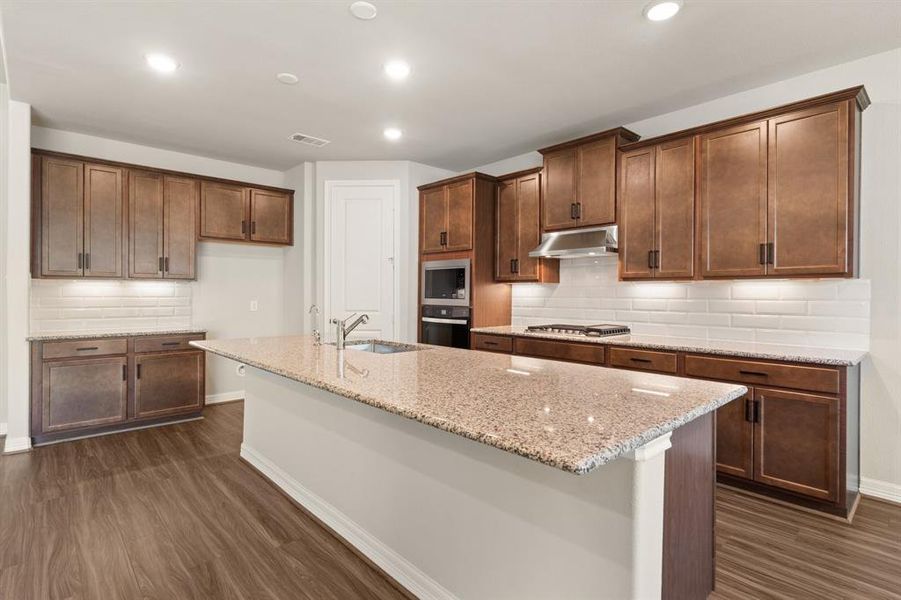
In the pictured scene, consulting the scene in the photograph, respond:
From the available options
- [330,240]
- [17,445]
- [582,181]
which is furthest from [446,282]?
[17,445]

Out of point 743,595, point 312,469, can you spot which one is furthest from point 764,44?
point 312,469

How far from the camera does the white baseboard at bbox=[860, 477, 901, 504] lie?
2.75 meters

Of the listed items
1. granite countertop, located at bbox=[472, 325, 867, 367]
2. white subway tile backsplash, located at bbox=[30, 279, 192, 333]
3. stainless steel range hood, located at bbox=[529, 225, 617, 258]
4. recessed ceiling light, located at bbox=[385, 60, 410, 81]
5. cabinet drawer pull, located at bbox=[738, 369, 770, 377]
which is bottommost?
cabinet drawer pull, located at bbox=[738, 369, 770, 377]

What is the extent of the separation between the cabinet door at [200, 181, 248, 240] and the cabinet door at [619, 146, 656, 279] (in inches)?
151

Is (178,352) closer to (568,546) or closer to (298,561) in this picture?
(298,561)

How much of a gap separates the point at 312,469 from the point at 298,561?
21.7 inches

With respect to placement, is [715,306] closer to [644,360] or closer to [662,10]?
[644,360]

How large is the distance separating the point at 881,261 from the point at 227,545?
402 cm

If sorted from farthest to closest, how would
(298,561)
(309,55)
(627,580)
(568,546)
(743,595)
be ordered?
(309,55), (298,561), (743,595), (568,546), (627,580)

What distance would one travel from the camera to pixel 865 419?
2859 millimetres

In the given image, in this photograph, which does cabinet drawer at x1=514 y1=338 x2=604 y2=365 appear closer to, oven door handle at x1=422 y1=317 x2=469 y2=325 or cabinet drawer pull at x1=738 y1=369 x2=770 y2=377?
oven door handle at x1=422 y1=317 x2=469 y2=325

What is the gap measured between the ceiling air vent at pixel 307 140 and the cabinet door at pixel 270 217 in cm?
102

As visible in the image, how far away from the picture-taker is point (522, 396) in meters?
1.57

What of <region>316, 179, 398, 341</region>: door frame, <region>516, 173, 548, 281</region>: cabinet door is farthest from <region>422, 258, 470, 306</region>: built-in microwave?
<region>516, 173, 548, 281</region>: cabinet door
